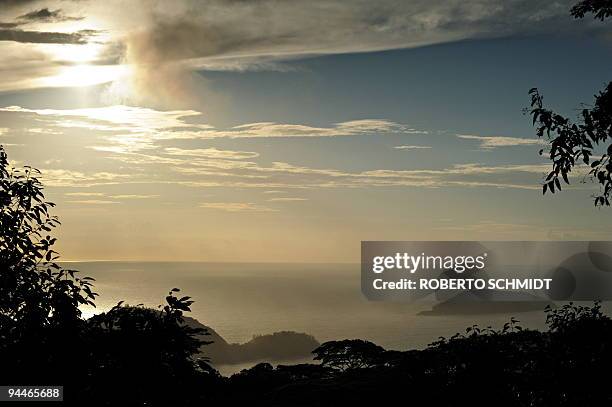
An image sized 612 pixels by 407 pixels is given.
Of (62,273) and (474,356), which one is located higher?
(62,273)

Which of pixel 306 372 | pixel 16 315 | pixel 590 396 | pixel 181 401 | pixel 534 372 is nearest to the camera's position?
pixel 181 401

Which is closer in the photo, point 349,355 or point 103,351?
point 103,351

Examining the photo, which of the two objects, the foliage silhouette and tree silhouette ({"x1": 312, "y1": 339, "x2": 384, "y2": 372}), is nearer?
the foliage silhouette

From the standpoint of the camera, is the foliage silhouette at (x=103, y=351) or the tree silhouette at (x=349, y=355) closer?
the foliage silhouette at (x=103, y=351)

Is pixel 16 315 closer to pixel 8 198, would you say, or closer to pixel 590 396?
pixel 8 198

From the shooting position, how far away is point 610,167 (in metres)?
15.8

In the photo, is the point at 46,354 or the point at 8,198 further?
the point at 8,198

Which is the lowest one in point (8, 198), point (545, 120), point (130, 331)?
point (130, 331)

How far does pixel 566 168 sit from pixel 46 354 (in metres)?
11.2

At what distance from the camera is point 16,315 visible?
1310 centimetres

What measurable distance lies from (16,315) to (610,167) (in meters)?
13.2

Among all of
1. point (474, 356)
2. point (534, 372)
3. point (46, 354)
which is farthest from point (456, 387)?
point (46, 354)

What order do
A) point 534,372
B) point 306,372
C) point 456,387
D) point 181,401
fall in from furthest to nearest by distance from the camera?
1. point 306,372
2. point 456,387
3. point 534,372
4. point 181,401

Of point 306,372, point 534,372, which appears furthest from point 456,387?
point 306,372
